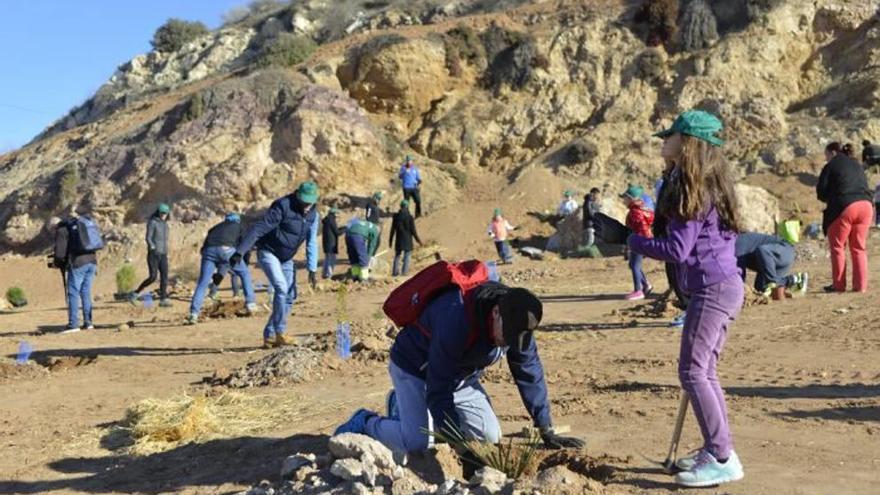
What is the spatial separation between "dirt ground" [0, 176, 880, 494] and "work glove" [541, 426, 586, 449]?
0.19 meters

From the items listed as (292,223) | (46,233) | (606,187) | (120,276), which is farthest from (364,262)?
(46,233)

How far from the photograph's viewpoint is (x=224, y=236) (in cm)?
1274

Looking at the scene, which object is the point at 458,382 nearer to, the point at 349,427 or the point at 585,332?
the point at 349,427

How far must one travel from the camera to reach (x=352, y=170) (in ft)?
92.1

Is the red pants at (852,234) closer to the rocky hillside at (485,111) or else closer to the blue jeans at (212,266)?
the blue jeans at (212,266)

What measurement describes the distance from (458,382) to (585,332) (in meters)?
5.74

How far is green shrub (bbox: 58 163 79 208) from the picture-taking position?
2913 cm

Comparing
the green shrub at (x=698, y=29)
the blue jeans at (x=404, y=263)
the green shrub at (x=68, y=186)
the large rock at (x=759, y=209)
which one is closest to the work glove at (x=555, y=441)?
the blue jeans at (x=404, y=263)

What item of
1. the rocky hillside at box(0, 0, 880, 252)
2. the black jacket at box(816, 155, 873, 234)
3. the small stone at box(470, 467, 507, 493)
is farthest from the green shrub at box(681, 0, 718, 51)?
the small stone at box(470, 467, 507, 493)

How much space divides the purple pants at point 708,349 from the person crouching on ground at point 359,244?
12763mm

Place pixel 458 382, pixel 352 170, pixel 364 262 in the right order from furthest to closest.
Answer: pixel 352 170
pixel 364 262
pixel 458 382

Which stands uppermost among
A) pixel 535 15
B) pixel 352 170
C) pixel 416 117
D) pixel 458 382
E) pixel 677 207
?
pixel 535 15

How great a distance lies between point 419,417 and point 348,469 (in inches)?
20.0

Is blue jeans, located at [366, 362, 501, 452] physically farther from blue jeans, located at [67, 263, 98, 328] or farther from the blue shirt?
the blue shirt
